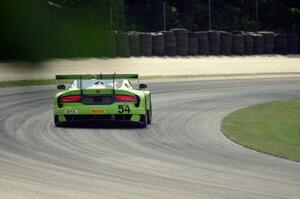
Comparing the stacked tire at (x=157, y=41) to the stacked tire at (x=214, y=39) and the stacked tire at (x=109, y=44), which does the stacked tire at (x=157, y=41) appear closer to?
the stacked tire at (x=109, y=44)

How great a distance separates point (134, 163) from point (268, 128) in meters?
6.42

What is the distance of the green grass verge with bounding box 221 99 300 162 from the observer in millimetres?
13734

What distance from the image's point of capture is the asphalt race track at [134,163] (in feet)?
30.3

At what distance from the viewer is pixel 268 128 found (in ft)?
56.9

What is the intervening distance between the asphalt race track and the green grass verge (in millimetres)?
314

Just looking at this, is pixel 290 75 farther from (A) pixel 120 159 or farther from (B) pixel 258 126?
(A) pixel 120 159

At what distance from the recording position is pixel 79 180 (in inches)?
387

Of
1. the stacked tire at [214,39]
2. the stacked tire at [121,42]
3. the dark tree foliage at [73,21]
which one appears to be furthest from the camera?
the stacked tire at [214,39]

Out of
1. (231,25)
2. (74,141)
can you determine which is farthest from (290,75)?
(231,25)

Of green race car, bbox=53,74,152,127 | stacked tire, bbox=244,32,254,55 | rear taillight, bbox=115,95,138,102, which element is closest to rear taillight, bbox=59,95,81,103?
green race car, bbox=53,74,152,127

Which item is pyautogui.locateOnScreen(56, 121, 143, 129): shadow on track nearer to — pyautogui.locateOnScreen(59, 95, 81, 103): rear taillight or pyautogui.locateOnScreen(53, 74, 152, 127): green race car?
pyautogui.locateOnScreen(53, 74, 152, 127): green race car

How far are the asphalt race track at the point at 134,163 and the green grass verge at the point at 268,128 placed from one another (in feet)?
1.03

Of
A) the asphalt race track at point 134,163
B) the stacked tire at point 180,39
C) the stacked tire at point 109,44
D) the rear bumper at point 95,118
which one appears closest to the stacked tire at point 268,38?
the stacked tire at point 180,39

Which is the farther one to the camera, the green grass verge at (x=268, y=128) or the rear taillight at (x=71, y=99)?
the rear taillight at (x=71, y=99)
